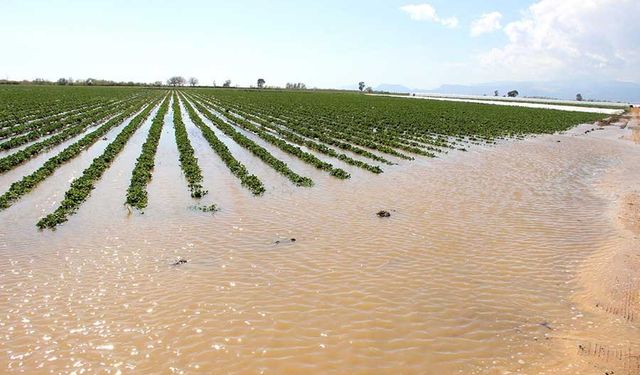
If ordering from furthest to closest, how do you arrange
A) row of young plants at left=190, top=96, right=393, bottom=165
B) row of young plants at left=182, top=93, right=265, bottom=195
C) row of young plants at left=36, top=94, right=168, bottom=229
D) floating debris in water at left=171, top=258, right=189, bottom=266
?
row of young plants at left=190, top=96, right=393, bottom=165 < row of young plants at left=182, top=93, right=265, bottom=195 < row of young plants at left=36, top=94, right=168, bottom=229 < floating debris in water at left=171, top=258, right=189, bottom=266

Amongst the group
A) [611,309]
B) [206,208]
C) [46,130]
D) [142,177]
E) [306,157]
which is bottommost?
[611,309]

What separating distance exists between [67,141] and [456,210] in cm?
2140

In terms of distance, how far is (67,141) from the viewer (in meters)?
24.6

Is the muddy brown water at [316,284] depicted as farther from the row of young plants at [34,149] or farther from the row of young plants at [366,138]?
the row of young plants at [366,138]

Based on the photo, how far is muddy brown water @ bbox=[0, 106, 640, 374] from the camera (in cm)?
635

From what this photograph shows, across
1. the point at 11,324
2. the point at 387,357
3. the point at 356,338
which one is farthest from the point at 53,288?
the point at 387,357

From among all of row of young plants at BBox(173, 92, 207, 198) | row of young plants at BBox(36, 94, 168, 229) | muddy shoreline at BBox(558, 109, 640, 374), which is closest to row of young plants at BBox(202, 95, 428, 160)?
row of young plants at BBox(173, 92, 207, 198)

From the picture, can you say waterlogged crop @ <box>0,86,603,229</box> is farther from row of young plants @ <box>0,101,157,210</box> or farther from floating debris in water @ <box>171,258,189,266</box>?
floating debris in water @ <box>171,258,189,266</box>

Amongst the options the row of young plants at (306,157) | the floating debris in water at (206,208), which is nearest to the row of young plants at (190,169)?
the floating debris in water at (206,208)

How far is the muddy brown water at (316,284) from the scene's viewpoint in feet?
20.8

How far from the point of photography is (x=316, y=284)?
336 inches

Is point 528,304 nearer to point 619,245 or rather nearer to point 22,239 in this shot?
point 619,245

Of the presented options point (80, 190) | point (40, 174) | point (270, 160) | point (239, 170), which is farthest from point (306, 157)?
point (40, 174)

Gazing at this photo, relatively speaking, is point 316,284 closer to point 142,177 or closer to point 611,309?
point 611,309
